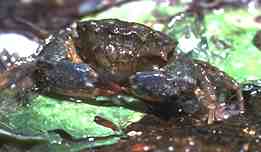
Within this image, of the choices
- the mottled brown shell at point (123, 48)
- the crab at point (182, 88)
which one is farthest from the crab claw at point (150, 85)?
the mottled brown shell at point (123, 48)

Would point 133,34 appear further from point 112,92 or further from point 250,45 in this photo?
point 250,45

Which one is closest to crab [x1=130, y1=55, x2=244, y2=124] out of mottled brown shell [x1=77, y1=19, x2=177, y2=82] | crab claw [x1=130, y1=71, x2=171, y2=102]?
crab claw [x1=130, y1=71, x2=171, y2=102]

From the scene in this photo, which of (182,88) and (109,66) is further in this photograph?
(109,66)

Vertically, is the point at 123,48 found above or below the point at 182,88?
above

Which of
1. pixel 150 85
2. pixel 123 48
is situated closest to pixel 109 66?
pixel 123 48

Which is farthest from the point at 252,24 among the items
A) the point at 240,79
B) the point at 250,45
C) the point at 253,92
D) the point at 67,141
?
the point at 67,141

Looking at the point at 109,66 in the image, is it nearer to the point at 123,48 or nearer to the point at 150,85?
the point at 123,48

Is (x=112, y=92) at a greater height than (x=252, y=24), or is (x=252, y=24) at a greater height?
(x=252, y=24)

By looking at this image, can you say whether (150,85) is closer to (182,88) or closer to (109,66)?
(182,88)
